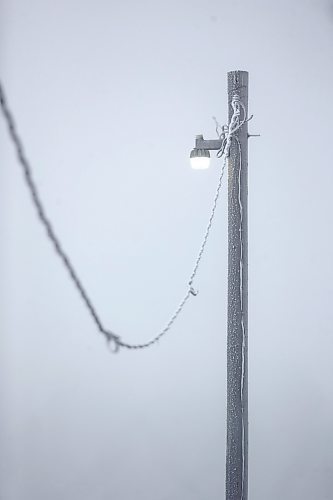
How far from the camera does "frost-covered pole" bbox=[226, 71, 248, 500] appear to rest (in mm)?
3803

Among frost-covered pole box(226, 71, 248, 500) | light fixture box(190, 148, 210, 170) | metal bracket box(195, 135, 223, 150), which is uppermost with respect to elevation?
metal bracket box(195, 135, 223, 150)

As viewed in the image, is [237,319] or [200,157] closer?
[237,319]

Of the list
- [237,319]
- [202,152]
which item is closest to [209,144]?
[202,152]

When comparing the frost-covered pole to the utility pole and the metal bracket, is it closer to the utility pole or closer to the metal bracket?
the utility pole

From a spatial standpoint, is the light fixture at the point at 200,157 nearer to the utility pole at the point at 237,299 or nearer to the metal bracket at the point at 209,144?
the metal bracket at the point at 209,144

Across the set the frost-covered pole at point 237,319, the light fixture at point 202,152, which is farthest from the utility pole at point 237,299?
the light fixture at point 202,152

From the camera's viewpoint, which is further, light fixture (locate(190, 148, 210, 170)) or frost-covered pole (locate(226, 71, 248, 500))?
light fixture (locate(190, 148, 210, 170))

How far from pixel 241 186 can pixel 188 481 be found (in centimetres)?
483

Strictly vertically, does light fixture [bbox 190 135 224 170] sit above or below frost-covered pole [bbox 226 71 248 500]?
above

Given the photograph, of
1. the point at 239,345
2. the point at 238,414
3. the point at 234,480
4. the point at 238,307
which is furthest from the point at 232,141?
the point at 234,480

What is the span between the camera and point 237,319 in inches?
150

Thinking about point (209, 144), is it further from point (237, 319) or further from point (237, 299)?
point (237, 319)

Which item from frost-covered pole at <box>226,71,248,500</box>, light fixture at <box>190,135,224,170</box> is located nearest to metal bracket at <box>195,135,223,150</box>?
light fixture at <box>190,135,224,170</box>

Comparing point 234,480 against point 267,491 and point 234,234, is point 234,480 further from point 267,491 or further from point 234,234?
point 267,491
